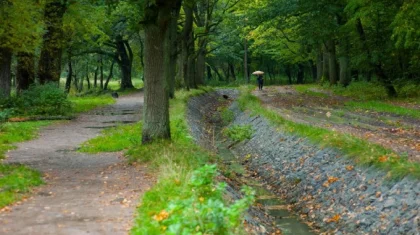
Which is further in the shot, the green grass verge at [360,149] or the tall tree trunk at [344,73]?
the tall tree trunk at [344,73]

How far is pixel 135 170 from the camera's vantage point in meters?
11.9

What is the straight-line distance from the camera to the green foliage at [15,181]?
9.18 m

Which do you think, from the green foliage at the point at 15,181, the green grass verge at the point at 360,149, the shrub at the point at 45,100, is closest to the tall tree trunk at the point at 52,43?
the shrub at the point at 45,100

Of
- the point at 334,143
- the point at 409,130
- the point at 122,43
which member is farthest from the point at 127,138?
the point at 122,43

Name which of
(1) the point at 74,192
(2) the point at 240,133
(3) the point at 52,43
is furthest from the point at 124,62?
(1) the point at 74,192

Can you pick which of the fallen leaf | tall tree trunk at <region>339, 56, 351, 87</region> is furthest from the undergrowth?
tall tree trunk at <region>339, 56, 351, 87</region>

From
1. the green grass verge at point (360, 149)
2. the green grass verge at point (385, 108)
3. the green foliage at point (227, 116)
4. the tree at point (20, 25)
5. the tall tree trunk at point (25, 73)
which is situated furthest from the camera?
the green foliage at point (227, 116)

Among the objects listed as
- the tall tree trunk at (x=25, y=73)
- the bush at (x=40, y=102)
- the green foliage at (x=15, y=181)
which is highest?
the tall tree trunk at (x=25, y=73)

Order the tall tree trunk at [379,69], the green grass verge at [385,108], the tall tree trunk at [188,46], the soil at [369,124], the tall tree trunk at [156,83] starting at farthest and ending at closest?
the tall tree trunk at [188,46], the tall tree trunk at [379,69], the green grass verge at [385,108], the soil at [369,124], the tall tree trunk at [156,83]

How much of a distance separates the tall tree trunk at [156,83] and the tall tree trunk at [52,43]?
39.7 feet

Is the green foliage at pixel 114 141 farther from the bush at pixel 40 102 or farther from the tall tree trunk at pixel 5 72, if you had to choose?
the tall tree trunk at pixel 5 72

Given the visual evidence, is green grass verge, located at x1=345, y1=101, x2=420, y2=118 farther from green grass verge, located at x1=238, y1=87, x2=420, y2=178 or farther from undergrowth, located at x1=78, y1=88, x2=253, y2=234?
undergrowth, located at x1=78, y1=88, x2=253, y2=234

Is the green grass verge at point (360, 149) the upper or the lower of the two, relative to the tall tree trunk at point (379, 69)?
lower

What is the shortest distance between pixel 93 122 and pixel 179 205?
1775 cm
